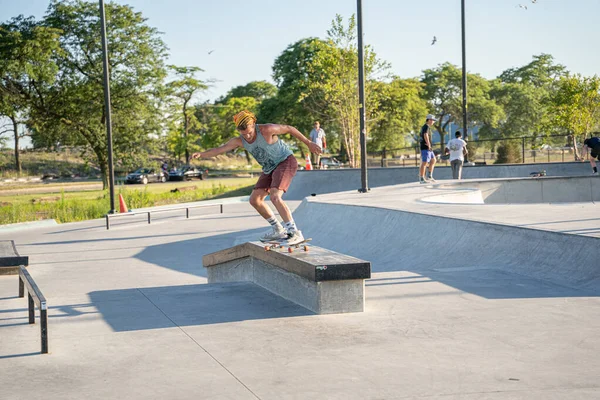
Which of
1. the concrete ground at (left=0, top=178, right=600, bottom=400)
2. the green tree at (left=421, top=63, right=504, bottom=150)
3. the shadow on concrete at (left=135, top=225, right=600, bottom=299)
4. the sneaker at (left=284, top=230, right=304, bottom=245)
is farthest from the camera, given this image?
the green tree at (left=421, top=63, right=504, bottom=150)

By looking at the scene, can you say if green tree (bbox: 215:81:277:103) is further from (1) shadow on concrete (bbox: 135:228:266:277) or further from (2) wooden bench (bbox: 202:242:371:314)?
(2) wooden bench (bbox: 202:242:371:314)

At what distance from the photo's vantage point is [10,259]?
381 inches

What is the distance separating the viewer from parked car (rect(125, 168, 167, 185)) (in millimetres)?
57344

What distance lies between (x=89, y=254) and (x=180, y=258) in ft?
7.19

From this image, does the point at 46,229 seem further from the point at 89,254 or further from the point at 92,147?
the point at 92,147

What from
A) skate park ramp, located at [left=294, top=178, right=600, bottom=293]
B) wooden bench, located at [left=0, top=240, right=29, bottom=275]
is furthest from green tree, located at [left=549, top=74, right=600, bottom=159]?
wooden bench, located at [left=0, top=240, right=29, bottom=275]

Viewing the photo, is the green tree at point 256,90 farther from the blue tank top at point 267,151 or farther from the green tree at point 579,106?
the blue tank top at point 267,151

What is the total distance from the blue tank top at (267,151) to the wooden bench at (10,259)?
394 cm

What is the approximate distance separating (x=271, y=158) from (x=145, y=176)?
173 ft

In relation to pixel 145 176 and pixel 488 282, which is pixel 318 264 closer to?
pixel 488 282

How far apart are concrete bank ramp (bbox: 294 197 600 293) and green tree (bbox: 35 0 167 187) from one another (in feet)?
102

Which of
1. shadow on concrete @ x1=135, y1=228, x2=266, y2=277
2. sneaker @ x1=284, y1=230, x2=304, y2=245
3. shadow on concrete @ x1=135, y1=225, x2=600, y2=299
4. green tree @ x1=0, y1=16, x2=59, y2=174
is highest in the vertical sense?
green tree @ x1=0, y1=16, x2=59, y2=174

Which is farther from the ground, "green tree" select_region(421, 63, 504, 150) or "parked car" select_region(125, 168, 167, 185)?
"green tree" select_region(421, 63, 504, 150)

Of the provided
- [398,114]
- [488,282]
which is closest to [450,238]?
[488,282]
